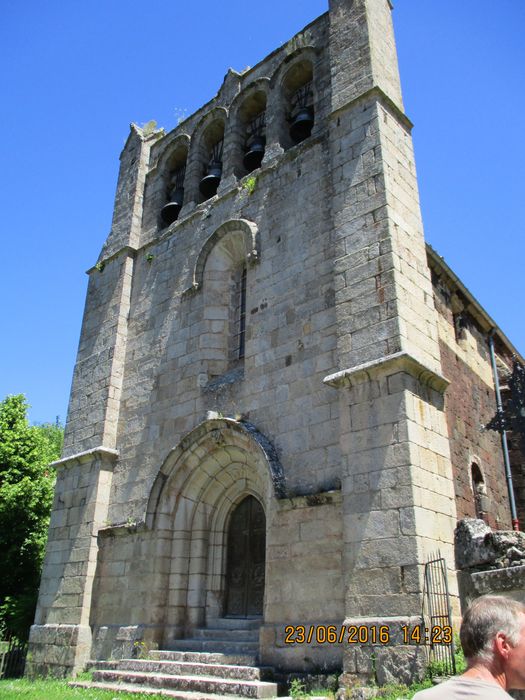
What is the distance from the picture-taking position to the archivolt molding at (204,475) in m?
8.88

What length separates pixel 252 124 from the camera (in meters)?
12.3

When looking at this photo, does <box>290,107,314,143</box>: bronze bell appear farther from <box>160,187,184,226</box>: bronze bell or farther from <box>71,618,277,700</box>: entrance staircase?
<box>71,618,277,700</box>: entrance staircase

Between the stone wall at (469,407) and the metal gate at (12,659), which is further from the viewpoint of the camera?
the metal gate at (12,659)

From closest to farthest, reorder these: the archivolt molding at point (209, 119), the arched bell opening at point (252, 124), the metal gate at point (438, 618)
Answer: the metal gate at point (438, 618), the arched bell opening at point (252, 124), the archivolt molding at point (209, 119)

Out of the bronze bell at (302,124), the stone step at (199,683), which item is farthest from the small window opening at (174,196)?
the stone step at (199,683)

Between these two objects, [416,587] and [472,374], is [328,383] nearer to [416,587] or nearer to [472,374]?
[416,587]

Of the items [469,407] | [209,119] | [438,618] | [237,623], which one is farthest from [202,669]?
[209,119]

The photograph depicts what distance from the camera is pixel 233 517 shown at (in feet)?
30.5

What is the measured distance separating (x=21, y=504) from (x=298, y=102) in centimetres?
1115

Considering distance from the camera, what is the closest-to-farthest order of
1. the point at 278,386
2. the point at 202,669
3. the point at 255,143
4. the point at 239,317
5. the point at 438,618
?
the point at 438,618 < the point at 202,669 < the point at 278,386 < the point at 239,317 < the point at 255,143

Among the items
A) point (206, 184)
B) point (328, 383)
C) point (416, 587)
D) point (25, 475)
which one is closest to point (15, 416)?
point (25, 475)

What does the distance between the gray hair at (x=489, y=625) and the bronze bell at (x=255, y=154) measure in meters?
10.2

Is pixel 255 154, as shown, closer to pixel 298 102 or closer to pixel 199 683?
pixel 298 102

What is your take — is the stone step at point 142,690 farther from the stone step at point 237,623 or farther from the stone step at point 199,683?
the stone step at point 237,623
